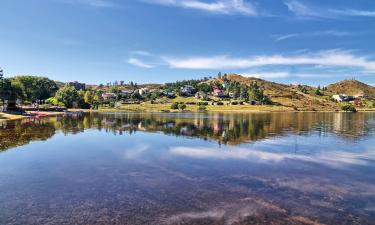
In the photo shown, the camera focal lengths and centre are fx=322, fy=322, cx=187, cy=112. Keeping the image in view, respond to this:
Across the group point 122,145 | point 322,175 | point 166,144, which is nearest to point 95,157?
point 122,145

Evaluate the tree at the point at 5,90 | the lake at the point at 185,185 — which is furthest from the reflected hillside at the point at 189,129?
the tree at the point at 5,90

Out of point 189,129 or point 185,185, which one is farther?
point 189,129

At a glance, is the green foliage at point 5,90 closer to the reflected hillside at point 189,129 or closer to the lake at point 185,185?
the reflected hillside at point 189,129

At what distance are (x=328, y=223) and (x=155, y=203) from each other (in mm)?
11920

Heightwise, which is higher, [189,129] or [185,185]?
[189,129]

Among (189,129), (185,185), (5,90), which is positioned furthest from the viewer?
(5,90)

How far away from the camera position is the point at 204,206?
2348 centimetres

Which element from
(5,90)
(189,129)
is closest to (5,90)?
(5,90)

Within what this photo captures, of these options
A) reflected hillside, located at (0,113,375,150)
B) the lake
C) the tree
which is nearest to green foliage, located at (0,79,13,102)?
the tree

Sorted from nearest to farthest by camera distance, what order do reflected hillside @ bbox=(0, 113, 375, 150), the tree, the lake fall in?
the lake
reflected hillside @ bbox=(0, 113, 375, 150)
the tree

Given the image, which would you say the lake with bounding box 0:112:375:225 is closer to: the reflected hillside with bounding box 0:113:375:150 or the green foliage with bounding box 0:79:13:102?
the reflected hillside with bounding box 0:113:375:150

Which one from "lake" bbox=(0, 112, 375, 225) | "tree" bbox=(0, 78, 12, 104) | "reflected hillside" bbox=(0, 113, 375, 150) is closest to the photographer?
"lake" bbox=(0, 112, 375, 225)

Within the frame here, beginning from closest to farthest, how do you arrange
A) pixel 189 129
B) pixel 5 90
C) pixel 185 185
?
1. pixel 185 185
2. pixel 189 129
3. pixel 5 90

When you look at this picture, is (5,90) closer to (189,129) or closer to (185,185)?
(189,129)
